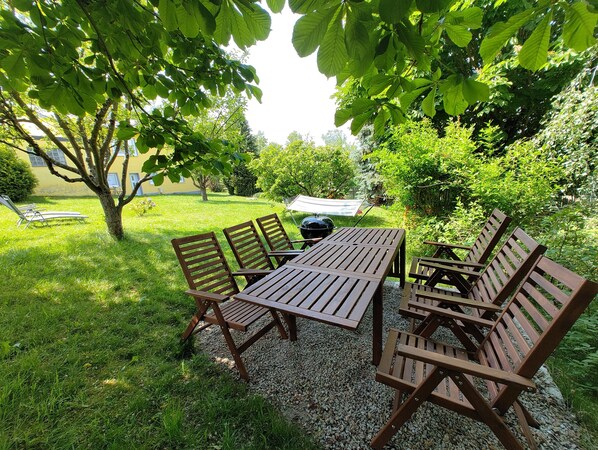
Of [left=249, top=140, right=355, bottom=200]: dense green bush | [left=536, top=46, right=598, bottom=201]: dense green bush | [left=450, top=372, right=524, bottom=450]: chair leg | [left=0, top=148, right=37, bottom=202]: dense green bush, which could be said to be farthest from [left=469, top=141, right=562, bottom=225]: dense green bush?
[left=0, top=148, right=37, bottom=202]: dense green bush

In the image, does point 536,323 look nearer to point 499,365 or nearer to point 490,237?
point 499,365

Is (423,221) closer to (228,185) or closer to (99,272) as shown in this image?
(99,272)

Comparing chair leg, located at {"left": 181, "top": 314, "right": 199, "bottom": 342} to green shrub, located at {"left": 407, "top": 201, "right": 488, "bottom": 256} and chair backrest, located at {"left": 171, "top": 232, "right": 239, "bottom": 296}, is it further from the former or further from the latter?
green shrub, located at {"left": 407, "top": 201, "right": 488, "bottom": 256}

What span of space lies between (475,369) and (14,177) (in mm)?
20818

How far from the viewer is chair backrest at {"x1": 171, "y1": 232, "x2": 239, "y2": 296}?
2.68m

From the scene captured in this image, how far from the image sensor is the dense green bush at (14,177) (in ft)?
40.5

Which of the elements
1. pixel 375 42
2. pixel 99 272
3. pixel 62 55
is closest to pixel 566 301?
pixel 375 42

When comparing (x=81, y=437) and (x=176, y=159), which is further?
(x=176, y=159)

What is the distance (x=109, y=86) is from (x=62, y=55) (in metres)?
0.39

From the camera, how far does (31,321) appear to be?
2.97 m

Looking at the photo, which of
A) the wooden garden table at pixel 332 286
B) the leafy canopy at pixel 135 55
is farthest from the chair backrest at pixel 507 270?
the leafy canopy at pixel 135 55

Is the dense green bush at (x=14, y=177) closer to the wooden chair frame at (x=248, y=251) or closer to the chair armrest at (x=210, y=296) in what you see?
the wooden chair frame at (x=248, y=251)

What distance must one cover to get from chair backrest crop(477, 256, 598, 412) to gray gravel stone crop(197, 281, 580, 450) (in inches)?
22.6

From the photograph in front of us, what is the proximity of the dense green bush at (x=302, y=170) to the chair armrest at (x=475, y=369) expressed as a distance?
32.6 feet
